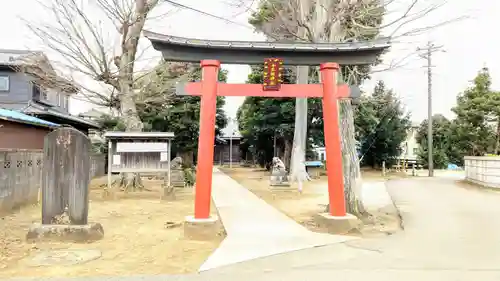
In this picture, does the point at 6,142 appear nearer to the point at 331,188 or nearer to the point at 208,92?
the point at 208,92

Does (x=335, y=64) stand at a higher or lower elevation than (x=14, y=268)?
higher

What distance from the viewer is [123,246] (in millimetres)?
7648

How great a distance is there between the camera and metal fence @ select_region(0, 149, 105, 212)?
10.8 m

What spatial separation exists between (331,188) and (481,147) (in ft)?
83.8

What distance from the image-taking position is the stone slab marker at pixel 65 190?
784 cm

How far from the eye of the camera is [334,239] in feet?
27.5

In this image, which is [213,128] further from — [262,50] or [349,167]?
[349,167]

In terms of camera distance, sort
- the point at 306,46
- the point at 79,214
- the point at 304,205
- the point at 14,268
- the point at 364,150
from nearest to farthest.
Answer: the point at 14,268
the point at 79,214
the point at 306,46
the point at 304,205
the point at 364,150

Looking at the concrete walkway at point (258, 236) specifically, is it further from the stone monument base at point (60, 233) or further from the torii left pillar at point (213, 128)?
the stone monument base at point (60, 233)

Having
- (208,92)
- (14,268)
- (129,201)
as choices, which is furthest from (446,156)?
(14,268)

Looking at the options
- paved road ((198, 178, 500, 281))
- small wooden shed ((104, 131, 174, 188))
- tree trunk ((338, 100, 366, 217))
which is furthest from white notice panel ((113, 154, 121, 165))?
paved road ((198, 178, 500, 281))

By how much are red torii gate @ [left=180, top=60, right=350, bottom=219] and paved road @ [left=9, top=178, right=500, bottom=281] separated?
5.39 ft

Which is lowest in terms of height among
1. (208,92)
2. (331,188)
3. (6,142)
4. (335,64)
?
(331,188)

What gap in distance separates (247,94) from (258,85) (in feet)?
1.01
